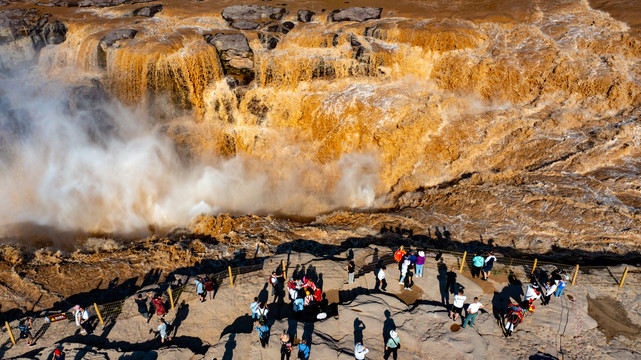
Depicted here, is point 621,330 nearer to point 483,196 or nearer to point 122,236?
point 483,196

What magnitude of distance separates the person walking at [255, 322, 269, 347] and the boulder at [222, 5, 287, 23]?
2356cm

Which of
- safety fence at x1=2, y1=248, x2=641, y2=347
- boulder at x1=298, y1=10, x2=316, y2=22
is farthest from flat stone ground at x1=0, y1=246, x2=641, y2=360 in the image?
boulder at x1=298, y1=10, x2=316, y2=22

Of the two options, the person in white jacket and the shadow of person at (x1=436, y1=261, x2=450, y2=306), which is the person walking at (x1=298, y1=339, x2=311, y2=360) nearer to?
the person in white jacket

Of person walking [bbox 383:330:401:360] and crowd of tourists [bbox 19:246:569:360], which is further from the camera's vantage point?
crowd of tourists [bbox 19:246:569:360]

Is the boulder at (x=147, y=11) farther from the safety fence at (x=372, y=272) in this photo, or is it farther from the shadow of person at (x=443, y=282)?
the shadow of person at (x=443, y=282)

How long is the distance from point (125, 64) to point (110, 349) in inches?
714

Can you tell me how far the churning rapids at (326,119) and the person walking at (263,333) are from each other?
9080mm

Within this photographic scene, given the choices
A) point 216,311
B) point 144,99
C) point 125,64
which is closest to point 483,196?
point 216,311

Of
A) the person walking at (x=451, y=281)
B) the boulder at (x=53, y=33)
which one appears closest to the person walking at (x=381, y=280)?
the person walking at (x=451, y=281)

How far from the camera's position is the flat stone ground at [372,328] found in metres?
10.6

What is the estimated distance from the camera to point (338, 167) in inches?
893

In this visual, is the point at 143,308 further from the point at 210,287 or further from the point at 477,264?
the point at 477,264

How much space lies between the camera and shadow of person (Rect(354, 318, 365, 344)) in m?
10.8

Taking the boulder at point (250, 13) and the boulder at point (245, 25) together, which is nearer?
the boulder at point (245, 25)
